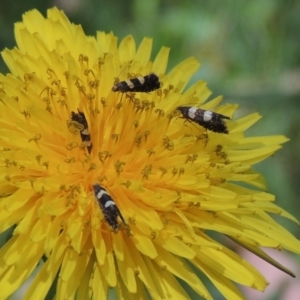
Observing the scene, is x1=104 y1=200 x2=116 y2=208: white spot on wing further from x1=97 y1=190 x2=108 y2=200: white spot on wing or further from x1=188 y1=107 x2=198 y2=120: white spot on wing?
x1=188 y1=107 x2=198 y2=120: white spot on wing

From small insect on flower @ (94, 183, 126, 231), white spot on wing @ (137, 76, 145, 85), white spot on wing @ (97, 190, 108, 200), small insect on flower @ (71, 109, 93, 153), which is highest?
white spot on wing @ (137, 76, 145, 85)

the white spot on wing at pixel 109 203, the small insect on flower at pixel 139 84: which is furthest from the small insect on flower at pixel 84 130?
the white spot on wing at pixel 109 203

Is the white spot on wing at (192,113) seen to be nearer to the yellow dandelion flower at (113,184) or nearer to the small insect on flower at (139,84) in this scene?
the yellow dandelion flower at (113,184)

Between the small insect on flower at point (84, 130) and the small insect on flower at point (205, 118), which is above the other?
the small insect on flower at point (205, 118)

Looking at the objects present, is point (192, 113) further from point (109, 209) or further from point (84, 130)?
point (109, 209)

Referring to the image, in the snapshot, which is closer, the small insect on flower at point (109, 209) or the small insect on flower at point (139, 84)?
the small insect on flower at point (109, 209)

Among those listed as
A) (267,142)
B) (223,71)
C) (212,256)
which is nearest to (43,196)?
(212,256)

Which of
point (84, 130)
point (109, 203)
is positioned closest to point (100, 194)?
point (109, 203)

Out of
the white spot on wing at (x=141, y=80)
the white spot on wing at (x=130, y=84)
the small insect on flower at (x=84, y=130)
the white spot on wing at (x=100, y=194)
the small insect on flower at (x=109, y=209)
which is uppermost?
the white spot on wing at (x=141, y=80)

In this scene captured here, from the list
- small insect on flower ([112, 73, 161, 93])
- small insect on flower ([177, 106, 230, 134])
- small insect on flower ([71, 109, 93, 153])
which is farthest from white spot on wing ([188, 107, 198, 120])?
small insect on flower ([71, 109, 93, 153])
